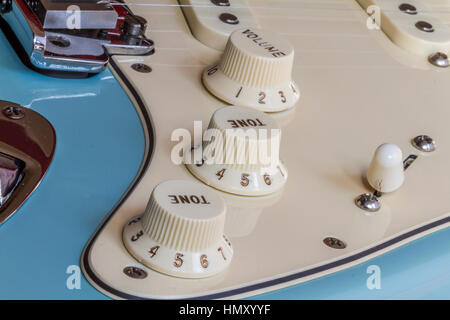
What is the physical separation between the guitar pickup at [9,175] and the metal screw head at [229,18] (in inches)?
16.5

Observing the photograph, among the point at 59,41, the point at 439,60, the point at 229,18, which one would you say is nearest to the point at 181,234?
the point at 59,41

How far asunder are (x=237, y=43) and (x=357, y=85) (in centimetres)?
21

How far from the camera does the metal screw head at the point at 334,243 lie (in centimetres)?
98

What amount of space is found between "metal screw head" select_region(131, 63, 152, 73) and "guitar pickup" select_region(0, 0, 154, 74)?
4 cm

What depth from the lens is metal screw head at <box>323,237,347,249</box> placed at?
978mm

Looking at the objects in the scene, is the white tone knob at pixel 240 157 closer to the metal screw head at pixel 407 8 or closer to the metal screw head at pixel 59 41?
the metal screw head at pixel 59 41

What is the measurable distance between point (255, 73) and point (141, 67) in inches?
6.1

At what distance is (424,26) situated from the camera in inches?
55.0

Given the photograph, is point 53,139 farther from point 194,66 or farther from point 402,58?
point 402,58

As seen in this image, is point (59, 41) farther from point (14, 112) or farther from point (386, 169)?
point (386, 169)

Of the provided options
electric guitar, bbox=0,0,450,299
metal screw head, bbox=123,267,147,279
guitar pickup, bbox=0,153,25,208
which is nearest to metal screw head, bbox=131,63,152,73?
A: electric guitar, bbox=0,0,450,299

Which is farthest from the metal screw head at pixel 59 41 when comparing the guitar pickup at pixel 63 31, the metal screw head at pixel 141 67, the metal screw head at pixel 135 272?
the metal screw head at pixel 135 272

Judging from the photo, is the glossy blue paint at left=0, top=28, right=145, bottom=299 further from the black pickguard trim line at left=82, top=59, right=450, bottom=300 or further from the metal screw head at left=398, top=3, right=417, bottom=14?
the metal screw head at left=398, top=3, right=417, bottom=14
